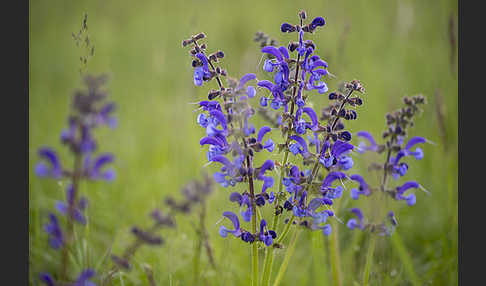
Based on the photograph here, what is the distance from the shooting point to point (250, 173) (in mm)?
2021

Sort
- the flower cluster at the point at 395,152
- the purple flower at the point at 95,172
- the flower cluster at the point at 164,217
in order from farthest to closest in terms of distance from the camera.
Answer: the flower cluster at the point at 395,152 < the purple flower at the point at 95,172 < the flower cluster at the point at 164,217

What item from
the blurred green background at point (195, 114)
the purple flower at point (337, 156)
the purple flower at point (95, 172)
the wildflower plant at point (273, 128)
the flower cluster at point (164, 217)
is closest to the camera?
the flower cluster at point (164, 217)

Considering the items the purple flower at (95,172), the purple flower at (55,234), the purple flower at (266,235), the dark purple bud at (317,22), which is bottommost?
the purple flower at (266,235)

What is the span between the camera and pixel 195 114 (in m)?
6.58

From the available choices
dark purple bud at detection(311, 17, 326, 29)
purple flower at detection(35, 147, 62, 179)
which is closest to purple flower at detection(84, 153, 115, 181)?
purple flower at detection(35, 147, 62, 179)

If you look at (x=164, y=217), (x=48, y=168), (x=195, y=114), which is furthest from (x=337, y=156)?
(x=195, y=114)

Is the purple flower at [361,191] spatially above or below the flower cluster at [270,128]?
below

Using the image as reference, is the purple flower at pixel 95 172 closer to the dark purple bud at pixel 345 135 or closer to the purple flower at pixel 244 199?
the purple flower at pixel 244 199

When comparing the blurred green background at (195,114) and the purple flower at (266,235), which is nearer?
the purple flower at (266,235)

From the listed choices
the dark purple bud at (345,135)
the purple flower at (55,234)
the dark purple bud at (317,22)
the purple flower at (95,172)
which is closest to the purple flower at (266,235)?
the dark purple bud at (345,135)

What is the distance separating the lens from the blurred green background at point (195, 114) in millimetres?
3326

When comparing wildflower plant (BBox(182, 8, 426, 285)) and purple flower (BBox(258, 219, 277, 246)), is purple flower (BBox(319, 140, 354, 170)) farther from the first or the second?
purple flower (BBox(258, 219, 277, 246))

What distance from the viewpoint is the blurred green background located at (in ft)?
10.9

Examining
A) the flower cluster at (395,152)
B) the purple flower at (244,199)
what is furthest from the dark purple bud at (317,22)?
the purple flower at (244,199)
